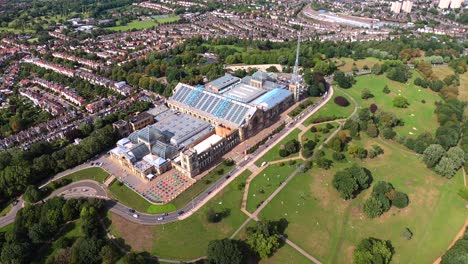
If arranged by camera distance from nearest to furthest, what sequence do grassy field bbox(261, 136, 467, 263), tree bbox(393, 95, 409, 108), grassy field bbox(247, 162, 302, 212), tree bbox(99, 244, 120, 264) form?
tree bbox(99, 244, 120, 264)
grassy field bbox(261, 136, 467, 263)
grassy field bbox(247, 162, 302, 212)
tree bbox(393, 95, 409, 108)

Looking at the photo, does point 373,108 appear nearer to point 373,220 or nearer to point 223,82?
point 373,220

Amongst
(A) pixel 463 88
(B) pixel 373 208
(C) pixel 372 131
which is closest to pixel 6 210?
(B) pixel 373 208

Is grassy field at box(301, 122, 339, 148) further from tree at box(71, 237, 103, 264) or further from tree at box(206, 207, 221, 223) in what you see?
tree at box(71, 237, 103, 264)

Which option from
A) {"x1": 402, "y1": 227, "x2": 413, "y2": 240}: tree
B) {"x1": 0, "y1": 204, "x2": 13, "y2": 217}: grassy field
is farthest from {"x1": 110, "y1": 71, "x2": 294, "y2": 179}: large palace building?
{"x1": 402, "y1": 227, "x2": 413, "y2": 240}: tree

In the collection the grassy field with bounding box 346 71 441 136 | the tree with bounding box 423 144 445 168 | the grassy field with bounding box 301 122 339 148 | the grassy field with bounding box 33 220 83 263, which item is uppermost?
the tree with bounding box 423 144 445 168

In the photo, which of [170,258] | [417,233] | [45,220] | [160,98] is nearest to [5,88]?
[160,98]

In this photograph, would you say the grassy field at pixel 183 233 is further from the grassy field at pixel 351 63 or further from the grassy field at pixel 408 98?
the grassy field at pixel 351 63

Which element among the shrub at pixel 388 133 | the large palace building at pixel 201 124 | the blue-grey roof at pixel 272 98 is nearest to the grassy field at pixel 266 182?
the large palace building at pixel 201 124
